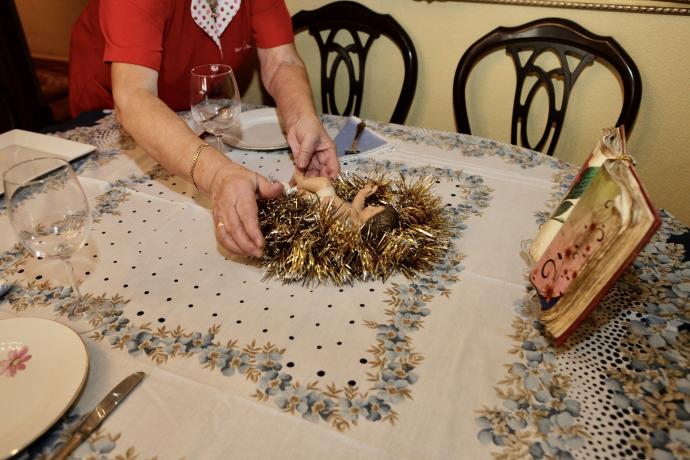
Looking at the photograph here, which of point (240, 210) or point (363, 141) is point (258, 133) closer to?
point (363, 141)

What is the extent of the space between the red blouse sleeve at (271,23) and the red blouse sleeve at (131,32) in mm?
374

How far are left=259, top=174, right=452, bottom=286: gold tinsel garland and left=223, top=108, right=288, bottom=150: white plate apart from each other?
1.32 feet

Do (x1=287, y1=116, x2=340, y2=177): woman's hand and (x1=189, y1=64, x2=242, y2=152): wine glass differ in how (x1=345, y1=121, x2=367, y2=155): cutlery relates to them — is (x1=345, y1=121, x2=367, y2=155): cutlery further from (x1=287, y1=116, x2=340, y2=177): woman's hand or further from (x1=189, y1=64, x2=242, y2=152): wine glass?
(x1=189, y1=64, x2=242, y2=152): wine glass

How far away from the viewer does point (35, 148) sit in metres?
1.10

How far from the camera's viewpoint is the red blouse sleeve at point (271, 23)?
53.5 inches

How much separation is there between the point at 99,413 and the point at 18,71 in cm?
284

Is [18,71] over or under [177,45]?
under

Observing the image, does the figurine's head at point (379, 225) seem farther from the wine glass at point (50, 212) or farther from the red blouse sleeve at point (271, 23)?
the red blouse sleeve at point (271, 23)

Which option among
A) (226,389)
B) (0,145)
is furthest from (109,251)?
(0,145)

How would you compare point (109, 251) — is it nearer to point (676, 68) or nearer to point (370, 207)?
point (370, 207)

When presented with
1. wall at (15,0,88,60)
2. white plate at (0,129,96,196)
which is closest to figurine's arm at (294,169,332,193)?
white plate at (0,129,96,196)

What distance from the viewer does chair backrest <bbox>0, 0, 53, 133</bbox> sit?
261cm

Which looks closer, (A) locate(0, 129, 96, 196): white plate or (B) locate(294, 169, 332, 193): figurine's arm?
(B) locate(294, 169, 332, 193): figurine's arm

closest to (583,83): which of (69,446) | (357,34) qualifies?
(357,34)
